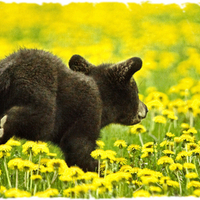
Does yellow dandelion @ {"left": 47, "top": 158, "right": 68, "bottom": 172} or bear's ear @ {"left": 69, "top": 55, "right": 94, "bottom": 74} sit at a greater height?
bear's ear @ {"left": 69, "top": 55, "right": 94, "bottom": 74}

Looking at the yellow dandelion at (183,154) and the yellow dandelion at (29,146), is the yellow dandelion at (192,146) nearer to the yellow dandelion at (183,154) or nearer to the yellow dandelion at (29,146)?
the yellow dandelion at (183,154)

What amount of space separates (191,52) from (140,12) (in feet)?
4.13

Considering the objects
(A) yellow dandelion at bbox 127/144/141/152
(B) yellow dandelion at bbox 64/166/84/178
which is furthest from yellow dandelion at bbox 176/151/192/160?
(B) yellow dandelion at bbox 64/166/84/178

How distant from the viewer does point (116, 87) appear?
386cm

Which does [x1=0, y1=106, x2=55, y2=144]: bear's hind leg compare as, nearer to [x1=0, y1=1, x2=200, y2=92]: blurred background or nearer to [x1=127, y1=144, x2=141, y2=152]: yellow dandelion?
[x1=0, y1=1, x2=200, y2=92]: blurred background

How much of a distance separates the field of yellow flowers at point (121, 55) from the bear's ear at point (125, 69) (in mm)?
523

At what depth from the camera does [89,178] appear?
255 cm

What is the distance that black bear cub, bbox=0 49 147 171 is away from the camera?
2.97 m

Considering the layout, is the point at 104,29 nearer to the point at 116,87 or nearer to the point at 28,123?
the point at 116,87

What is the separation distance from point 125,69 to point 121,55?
126cm

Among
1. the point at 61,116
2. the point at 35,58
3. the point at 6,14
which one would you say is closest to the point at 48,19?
the point at 6,14

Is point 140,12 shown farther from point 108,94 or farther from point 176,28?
point 108,94

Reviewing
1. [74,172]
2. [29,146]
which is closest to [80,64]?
[29,146]

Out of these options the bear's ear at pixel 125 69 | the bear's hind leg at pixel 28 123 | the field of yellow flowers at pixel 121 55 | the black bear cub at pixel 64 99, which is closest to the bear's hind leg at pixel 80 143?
the black bear cub at pixel 64 99
